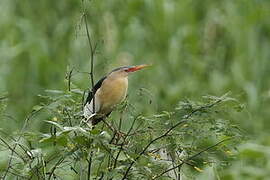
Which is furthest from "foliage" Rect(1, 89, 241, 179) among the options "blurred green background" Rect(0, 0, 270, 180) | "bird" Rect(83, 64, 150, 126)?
"blurred green background" Rect(0, 0, 270, 180)

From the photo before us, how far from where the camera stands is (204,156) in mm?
2303

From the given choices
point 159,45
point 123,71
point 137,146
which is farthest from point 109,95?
point 159,45

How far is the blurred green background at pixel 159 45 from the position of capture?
18.8 feet

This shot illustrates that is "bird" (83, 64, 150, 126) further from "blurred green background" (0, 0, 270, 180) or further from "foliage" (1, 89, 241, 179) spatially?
"blurred green background" (0, 0, 270, 180)

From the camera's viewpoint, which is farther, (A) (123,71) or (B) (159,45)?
(B) (159,45)


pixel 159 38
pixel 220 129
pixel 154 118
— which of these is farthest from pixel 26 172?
pixel 159 38

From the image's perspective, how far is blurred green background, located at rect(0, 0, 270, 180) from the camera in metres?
5.73

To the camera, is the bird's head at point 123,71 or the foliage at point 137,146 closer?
the foliage at point 137,146

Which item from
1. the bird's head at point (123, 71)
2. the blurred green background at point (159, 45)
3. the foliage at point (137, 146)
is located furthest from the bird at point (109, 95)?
the blurred green background at point (159, 45)

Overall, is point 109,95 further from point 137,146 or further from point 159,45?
point 159,45

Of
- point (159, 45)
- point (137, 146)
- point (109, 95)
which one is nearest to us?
point (137, 146)

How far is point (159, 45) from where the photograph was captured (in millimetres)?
6129

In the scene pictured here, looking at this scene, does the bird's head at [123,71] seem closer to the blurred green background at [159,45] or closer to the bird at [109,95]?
the bird at [109,95]

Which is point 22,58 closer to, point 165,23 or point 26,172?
point 165,23
